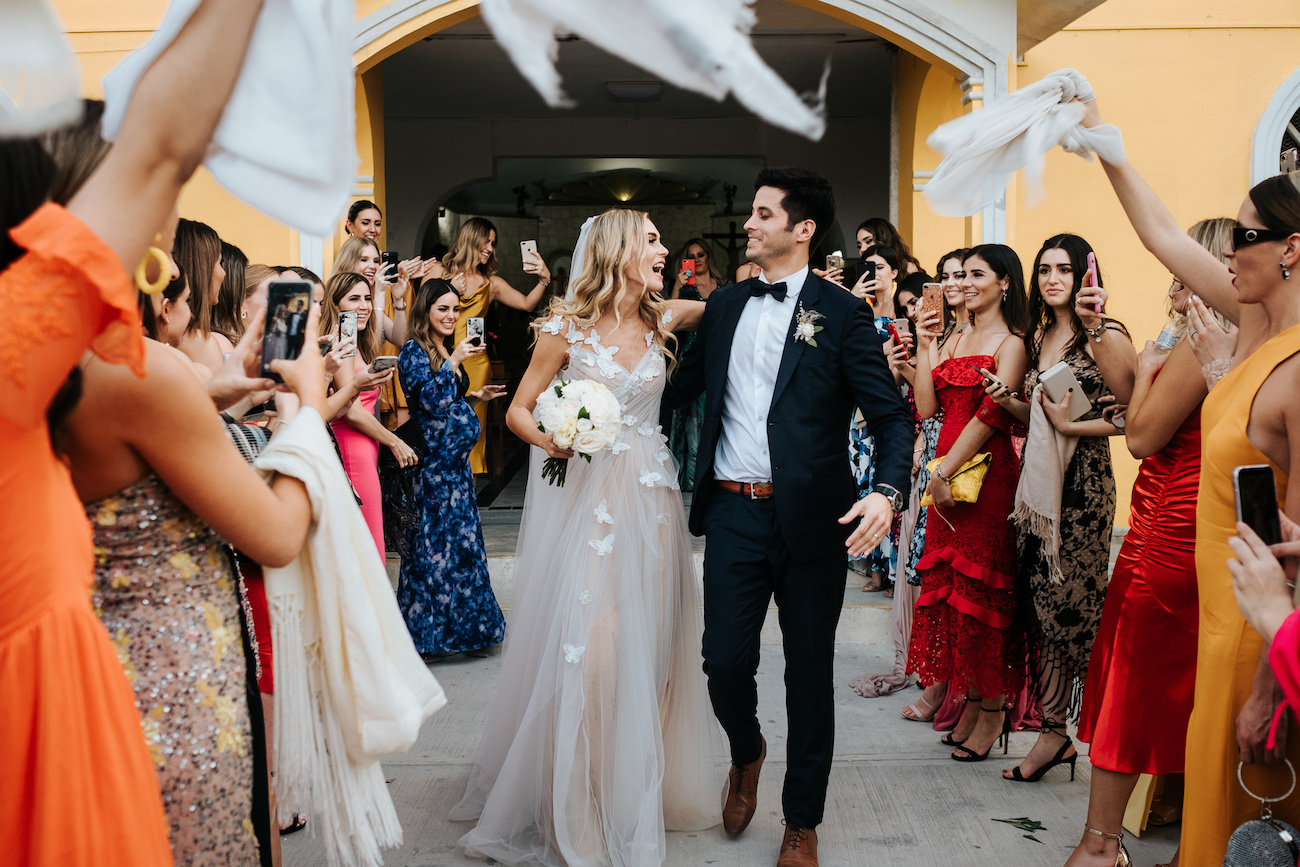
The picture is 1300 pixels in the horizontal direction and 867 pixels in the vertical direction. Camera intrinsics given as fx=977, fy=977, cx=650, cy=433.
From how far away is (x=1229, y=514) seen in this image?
7.98 ft

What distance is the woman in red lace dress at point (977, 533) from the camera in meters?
4.30

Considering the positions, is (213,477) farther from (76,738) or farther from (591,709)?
(591,709)

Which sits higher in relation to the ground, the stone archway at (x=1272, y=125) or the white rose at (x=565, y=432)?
the stone archway at (x=1272, y=125)

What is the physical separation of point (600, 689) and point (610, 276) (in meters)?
1.56

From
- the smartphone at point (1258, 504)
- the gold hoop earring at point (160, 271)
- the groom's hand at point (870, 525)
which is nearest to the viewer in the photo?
the gold hoop earring at point (160, 271)

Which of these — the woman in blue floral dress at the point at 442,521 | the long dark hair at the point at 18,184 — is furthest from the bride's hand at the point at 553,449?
the long dark hair at the point at 18,184

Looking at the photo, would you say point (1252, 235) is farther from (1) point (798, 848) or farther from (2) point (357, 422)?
(2) point (357, 422)

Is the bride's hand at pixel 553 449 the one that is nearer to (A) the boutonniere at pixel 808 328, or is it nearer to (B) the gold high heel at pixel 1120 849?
(A) the boutonniere at pixel 808 328

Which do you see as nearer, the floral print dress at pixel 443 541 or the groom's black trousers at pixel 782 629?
the groom's black trousers at pixel 782 629

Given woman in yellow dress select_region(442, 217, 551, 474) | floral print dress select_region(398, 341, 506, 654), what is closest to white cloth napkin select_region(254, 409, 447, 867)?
floral print dress select_region(398, 341, 506, 654)

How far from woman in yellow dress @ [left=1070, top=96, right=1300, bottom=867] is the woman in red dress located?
0.61 metres

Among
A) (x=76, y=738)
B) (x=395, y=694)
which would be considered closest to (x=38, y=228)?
(x=76, y=738)

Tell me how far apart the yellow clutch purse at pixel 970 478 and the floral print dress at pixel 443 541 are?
9.19 ft

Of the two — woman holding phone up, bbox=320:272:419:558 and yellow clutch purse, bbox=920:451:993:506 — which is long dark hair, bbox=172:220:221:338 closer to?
woman holding phone up, bbox=320:272:419:558
